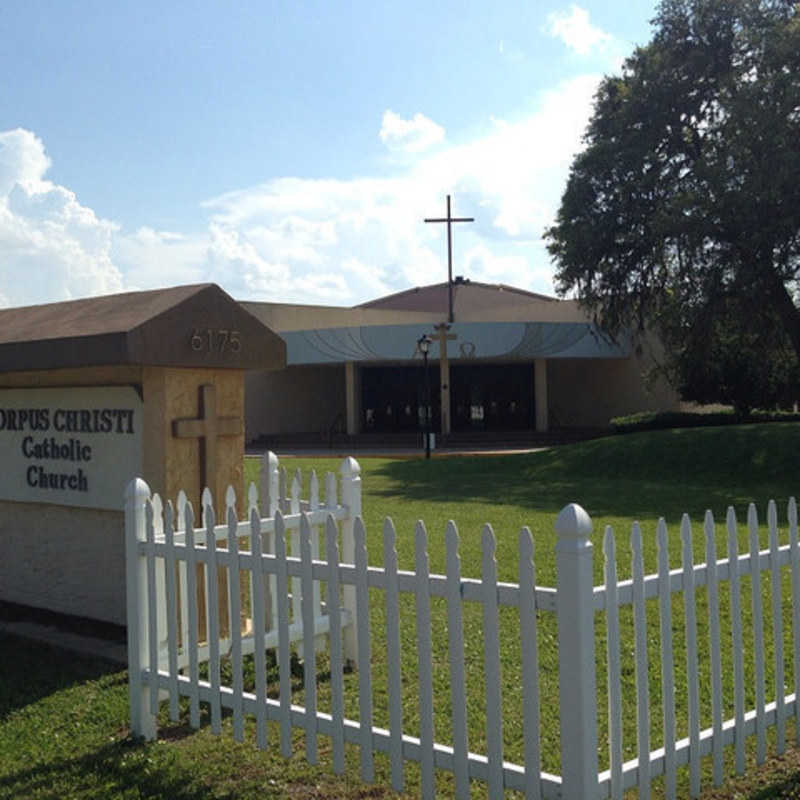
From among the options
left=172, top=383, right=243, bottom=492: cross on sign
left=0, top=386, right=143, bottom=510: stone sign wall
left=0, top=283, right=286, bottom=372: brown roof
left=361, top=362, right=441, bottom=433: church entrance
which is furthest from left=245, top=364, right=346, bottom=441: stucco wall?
left=172, top=383, right=243, bottom=492: cross on sign

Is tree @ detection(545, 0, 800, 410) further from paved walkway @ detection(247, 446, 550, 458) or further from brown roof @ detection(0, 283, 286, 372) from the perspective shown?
brown roof @ detection(0, 283, 286, 372)

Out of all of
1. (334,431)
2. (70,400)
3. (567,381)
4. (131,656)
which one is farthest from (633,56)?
(131,656)

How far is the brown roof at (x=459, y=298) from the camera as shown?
5231cm

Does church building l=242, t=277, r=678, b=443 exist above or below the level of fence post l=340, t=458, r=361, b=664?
above

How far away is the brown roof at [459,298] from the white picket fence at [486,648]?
46.9 metres

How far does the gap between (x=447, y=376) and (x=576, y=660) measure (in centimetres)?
3456

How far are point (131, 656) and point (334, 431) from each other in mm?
40514

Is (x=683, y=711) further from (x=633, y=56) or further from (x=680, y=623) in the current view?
(x=633, y=56)

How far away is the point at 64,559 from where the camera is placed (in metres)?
7.39

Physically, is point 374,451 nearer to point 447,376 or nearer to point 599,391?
point 447,376

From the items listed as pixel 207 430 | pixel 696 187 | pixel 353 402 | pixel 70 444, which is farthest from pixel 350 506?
pixel 353 402

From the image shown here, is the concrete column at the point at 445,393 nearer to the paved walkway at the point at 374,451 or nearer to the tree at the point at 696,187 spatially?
the paved walkway at the point at 374,451

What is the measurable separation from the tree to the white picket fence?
63.9 feet

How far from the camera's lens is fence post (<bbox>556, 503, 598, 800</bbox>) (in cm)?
350
